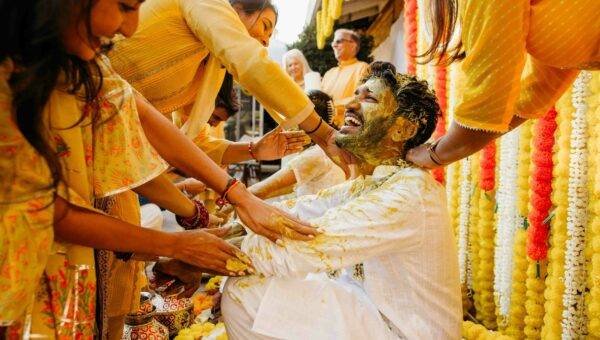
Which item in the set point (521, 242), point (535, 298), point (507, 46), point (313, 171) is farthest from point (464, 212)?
point (507, 46)

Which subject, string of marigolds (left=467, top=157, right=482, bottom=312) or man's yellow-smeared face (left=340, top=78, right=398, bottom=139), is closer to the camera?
man's yellow-smeared face (left=340, top=78, right=398, bottom=139)

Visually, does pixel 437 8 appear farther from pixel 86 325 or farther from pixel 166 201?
pixel 86 325

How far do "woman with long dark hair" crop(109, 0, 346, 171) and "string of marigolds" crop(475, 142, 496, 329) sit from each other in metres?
1.84

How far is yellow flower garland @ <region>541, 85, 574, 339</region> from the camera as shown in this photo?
2.79m

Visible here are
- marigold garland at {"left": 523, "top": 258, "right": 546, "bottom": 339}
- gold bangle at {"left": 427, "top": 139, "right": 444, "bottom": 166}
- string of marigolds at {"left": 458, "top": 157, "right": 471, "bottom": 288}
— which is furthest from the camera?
string of marigolds at {"left": 458, "top": 157, "right": 471, "bottom": 288}

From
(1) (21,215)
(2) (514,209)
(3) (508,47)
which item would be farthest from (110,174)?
(2) (514,209)

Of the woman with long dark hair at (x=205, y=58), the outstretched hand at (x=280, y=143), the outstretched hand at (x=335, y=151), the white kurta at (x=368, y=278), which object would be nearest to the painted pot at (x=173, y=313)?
the outstretched hand at (x=280, y=143)

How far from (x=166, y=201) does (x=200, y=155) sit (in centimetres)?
27

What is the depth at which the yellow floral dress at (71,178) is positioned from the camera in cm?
124

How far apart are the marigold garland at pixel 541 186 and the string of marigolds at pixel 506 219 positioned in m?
0.32

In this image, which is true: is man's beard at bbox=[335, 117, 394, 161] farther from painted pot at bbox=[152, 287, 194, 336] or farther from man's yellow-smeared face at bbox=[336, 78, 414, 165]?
painted pot at bbox=[152, 287, 194, 336]

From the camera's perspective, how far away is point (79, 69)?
130 cm

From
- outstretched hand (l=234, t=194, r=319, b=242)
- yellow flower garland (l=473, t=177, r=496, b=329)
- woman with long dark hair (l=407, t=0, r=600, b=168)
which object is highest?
woman with long dark hair (l=407, t=0, r=600, b=168)

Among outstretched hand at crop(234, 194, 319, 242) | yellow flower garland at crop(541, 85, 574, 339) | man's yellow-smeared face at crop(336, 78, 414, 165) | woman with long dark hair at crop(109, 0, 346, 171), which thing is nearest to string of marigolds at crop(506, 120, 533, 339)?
yellow flower garland at crop(541, 85, 574, 339)
